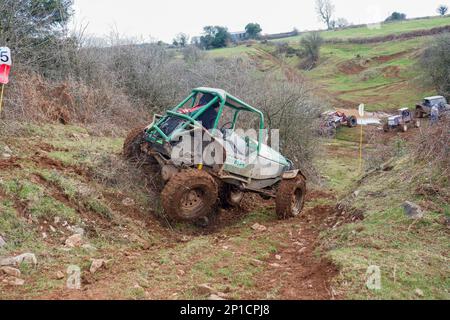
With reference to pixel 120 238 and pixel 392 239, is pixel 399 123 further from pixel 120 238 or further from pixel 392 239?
pixel 120 238

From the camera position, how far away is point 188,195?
24.1 feet

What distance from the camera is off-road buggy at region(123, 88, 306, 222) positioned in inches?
289

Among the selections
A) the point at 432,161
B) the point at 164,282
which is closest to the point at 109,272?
the point at 164,282

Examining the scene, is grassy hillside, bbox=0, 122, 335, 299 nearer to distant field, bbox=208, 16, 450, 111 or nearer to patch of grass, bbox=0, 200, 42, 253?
patch of grass, bbox=0, 200, 42, 253

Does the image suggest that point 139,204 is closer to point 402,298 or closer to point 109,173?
point 109,173

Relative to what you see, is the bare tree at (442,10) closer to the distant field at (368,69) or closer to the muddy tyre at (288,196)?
the distant field at (368,69)

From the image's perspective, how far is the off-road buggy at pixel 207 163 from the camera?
733cm

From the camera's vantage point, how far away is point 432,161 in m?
8.49

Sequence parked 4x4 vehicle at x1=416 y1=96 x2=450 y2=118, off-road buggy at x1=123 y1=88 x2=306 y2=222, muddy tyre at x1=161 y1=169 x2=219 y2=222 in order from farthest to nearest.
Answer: parked 4x4 vehicle at x1=416 y1=96 x2=450 y2=118 < off-road buggy at x1=123 y1=88 x2=306 y2=222 < muddy tyre at x1=161 y1=169 x2=219 y2=222

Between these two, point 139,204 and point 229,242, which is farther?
A: point 139,204

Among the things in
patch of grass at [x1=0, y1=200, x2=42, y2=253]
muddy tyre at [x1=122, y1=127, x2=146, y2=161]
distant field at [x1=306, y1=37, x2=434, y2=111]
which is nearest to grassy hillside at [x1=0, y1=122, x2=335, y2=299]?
patch of grass at [x1=0, y1=200, x2=42, y2=253]

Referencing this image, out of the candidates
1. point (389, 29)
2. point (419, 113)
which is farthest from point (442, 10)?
point (419, 113)

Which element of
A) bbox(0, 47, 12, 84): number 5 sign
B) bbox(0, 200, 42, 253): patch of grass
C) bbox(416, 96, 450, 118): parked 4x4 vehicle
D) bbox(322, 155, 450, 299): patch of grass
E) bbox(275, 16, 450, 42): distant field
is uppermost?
bbox(275, 16, 450, 42): distant field

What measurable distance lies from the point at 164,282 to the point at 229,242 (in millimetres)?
2029
